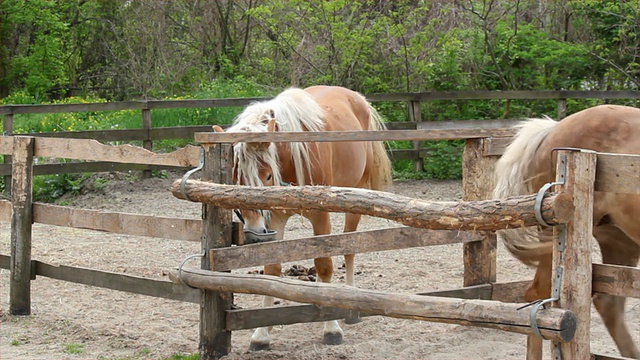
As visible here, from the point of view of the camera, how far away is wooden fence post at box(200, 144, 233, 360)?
4406 mm

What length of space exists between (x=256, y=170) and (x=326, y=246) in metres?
0.64

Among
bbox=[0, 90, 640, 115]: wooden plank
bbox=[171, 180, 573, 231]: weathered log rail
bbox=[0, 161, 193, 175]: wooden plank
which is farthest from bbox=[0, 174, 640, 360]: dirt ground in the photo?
bbox=[0, 90, 640, 115]: wooden plank

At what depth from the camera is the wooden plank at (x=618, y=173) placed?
2.87m

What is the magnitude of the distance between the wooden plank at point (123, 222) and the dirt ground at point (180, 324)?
0.56 meters

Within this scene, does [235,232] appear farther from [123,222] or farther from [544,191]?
[544,191]

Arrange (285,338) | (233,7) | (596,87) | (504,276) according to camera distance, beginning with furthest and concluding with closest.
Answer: (233,7), (596,87), (504,276), (285,338)

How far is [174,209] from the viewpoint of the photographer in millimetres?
10266

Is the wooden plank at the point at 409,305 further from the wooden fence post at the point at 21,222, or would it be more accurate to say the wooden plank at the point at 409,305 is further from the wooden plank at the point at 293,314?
the wooden fence post at the point at 21,222

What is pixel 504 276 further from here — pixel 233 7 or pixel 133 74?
pixel 133 74

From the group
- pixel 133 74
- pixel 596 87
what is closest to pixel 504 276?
pixel 596 87

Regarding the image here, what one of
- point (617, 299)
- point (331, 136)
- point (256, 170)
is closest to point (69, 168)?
point (256, 170)

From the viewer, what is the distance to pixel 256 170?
4.70 meters

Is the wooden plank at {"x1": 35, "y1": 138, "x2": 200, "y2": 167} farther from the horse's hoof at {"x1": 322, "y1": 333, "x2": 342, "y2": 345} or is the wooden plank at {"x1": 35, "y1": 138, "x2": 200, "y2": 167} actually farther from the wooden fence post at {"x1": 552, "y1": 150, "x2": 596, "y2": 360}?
the wooden fence post at {"x1": 552, "y1": 150, "x2": 596, "y2": 360}

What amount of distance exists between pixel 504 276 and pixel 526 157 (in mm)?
2540
